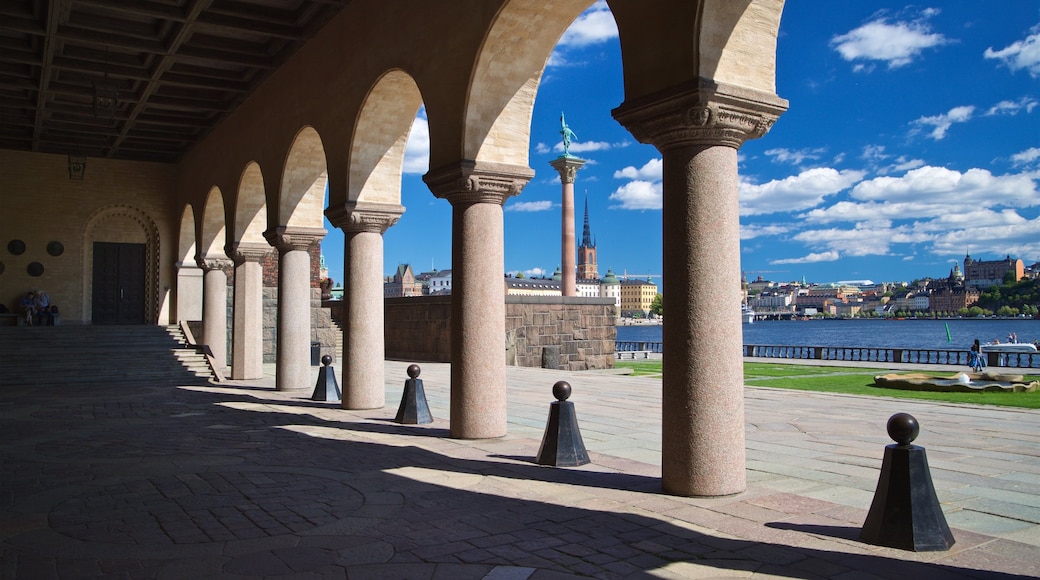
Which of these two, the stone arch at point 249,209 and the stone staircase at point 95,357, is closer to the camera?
the stone arch at point 249,209

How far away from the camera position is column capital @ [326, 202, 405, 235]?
407 inches

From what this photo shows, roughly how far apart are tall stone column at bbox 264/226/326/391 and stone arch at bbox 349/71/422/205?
2.55 meters

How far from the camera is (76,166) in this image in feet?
67.8

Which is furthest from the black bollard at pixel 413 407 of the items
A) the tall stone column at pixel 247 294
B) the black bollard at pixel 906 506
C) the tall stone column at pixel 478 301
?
the tall stone column at pixel 247 294

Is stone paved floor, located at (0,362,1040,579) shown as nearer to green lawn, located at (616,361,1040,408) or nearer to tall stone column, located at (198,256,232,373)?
green lawn, located at (616,361,1040,408)

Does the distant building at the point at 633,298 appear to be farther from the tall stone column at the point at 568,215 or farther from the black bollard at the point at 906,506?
the black bollard at the point at 906,506

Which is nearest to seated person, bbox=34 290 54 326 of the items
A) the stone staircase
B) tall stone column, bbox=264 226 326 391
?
the stone staircase

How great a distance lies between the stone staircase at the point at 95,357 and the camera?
1617 cm

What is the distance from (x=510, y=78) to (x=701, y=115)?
3.34 metres

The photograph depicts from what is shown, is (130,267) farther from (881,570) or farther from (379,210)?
(881,570)

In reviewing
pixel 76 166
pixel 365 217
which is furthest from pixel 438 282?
pixel 365 217

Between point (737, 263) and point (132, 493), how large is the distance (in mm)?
4717

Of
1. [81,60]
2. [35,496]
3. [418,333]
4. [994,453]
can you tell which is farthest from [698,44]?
[418,333]

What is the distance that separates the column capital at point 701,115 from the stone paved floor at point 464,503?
2.43 m
